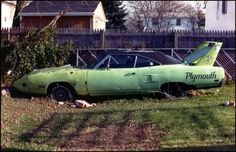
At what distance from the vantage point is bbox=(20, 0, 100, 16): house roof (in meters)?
32.7

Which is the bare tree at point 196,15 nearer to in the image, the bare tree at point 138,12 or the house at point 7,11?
the bare tree at point 138,12

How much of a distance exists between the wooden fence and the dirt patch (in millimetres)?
8433

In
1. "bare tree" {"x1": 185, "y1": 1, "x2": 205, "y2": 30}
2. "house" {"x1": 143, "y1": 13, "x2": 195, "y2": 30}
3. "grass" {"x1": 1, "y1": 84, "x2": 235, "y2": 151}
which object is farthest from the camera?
"house" {"x1": 143, "y1": 13, "x2": 195, "y2": 30}

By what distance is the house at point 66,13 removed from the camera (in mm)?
32594

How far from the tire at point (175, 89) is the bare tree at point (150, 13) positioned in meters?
41.0

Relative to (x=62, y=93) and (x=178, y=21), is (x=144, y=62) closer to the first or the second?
(x=62, y=93)

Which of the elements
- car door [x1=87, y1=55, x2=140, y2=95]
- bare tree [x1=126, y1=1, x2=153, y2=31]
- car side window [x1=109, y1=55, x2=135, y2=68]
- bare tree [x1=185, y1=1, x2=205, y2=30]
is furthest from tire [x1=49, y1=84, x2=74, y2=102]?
bare tree [x1=126, y1=1, x2=153, y2=31]

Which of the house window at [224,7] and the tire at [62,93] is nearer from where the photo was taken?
the tire at [62,93]

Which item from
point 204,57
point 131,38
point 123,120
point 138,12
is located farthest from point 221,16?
point 123,120

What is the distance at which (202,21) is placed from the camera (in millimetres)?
52062

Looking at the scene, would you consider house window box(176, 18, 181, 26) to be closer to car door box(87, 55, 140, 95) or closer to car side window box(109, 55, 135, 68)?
car side window box(109, 55, 135, 68)

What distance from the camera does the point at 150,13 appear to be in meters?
56.0

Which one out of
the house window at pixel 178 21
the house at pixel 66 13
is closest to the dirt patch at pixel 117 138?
the house at pixel 66 13

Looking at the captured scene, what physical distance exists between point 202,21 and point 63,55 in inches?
1491
